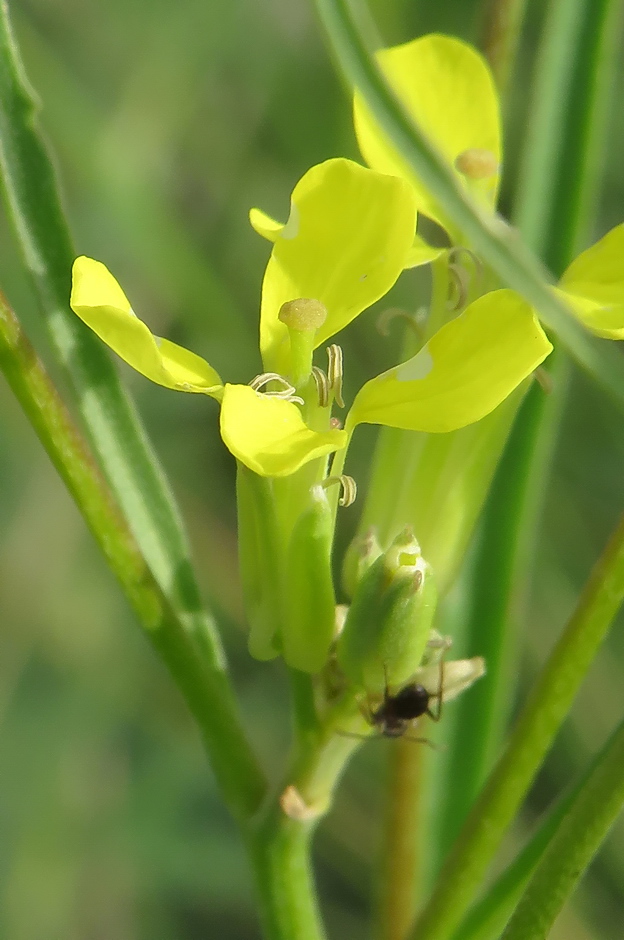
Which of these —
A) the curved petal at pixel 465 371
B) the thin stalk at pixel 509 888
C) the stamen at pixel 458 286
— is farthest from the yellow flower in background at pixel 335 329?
the thin stalk at pixel 509 888

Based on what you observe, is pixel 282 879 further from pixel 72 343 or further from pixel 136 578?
pixel 72 343

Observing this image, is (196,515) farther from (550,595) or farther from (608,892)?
(608,892)

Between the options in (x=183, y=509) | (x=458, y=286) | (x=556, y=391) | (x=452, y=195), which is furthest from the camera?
(x=183, y=509)

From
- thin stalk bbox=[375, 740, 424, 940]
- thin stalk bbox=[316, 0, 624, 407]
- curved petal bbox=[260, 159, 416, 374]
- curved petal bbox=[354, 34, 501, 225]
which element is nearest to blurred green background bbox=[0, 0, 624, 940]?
thin stalk bbox=[375, 740, 424, 940]

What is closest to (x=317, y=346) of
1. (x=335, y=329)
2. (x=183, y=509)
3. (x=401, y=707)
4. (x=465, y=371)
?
(x=335, y=329)

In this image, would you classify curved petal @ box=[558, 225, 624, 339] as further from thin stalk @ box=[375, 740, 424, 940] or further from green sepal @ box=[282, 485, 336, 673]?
thin stalk @ box=[375, 740, 424, 940]

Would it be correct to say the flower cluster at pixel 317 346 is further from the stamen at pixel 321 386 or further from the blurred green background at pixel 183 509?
the blurred green background at pixel 183 509
